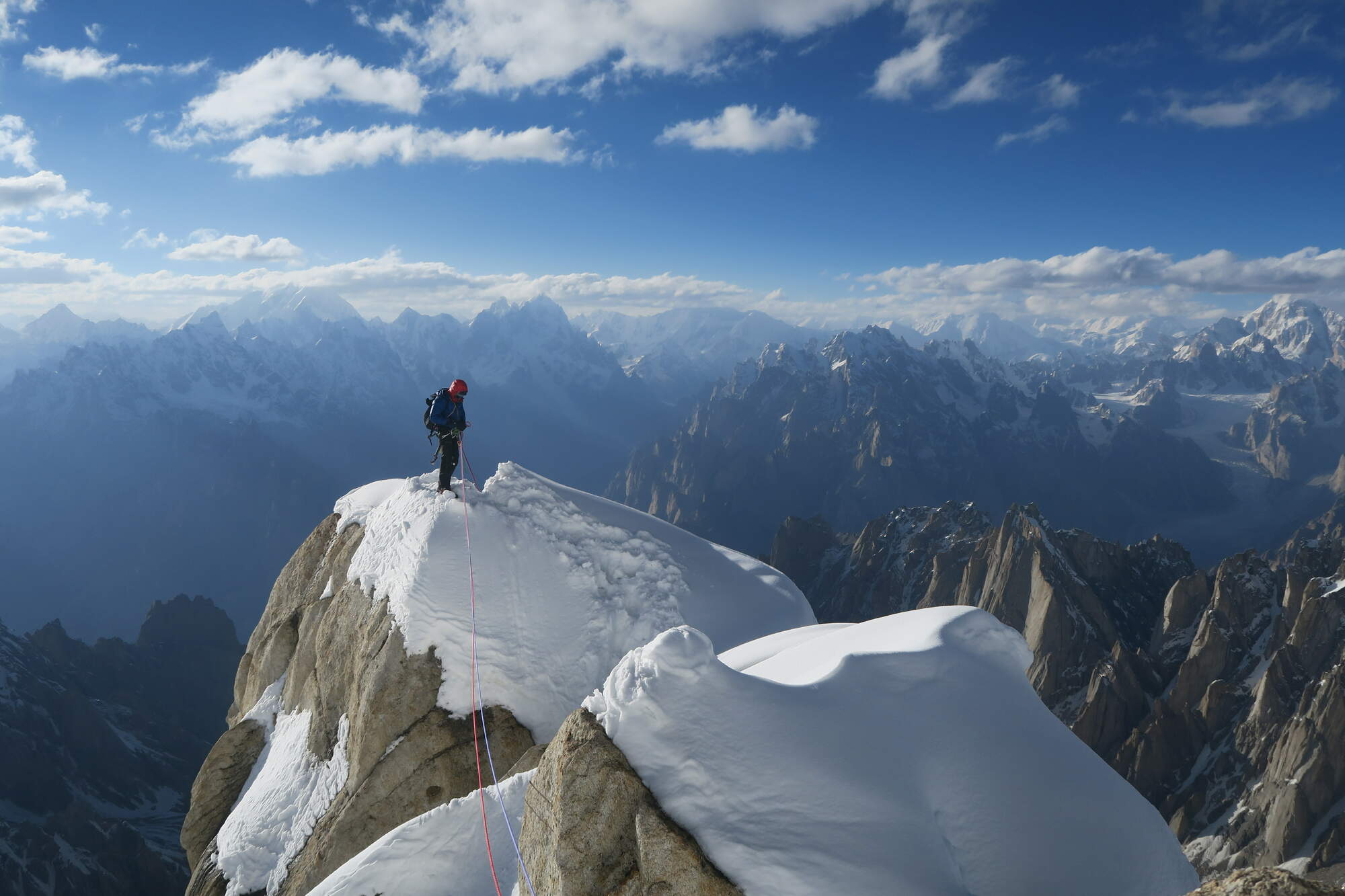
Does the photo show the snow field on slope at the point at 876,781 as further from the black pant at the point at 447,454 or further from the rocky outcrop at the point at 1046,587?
the rocky outcrop at the point at 1046,587

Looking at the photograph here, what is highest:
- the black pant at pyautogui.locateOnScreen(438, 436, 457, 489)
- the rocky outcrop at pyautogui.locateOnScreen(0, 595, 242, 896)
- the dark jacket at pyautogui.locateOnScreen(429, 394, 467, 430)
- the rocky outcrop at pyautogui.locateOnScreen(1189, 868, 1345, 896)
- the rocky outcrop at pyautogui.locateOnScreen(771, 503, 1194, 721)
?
the dark jacket at pyautogui.locateOnScreen(429, 394, 467, 430)

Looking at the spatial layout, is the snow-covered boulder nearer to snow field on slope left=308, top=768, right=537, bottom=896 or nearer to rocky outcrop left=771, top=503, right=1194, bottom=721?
snow field on slope left=308, top=768, right=537, bottom=896

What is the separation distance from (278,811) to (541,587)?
349 inches

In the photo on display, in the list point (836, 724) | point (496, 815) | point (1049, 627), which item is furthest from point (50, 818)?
point (1049, 627)

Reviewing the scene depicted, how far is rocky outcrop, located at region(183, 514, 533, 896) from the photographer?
16844 millimetres

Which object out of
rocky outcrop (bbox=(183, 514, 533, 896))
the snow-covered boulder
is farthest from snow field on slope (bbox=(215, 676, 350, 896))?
rocky outcrop (bbox=(183, 514, 533, 896))

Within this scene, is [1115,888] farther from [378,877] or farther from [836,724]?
[378,877]

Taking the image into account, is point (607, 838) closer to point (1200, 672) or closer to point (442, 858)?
point (442, 858)

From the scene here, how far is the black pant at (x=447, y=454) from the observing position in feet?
70.0

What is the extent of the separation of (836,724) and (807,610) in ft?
43.5

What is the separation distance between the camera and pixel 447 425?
2205cm

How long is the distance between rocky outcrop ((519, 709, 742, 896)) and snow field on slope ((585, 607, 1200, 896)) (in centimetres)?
21

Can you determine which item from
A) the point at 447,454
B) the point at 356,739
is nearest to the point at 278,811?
the point at 356,739

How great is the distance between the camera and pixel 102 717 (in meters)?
140
